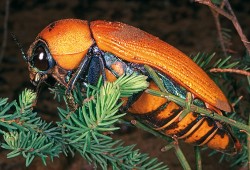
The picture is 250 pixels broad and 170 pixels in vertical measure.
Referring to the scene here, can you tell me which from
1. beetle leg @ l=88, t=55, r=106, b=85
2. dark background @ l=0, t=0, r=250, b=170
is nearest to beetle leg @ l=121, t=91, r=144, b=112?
beetle leg @ l=88, t=55, r=106, b=85

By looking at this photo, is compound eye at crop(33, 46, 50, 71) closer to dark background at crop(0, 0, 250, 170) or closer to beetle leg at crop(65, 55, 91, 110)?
beetle leg at crop(65, 55, 91, 110)

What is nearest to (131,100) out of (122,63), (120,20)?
(122,63)

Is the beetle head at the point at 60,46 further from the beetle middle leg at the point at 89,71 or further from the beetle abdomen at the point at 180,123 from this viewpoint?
the beetle abdomen at the point at 180,123

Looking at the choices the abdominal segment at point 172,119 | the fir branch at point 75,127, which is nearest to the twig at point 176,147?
the abdominal segment at point 172,119

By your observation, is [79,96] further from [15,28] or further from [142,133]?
[15,28]

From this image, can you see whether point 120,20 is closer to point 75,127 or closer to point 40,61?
point 40,61

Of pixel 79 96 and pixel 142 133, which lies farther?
pixel 142 133

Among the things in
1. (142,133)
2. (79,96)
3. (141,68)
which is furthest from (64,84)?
(142,133)

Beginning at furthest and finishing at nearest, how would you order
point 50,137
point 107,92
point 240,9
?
point 240,9
point 50,137
point 107,92
